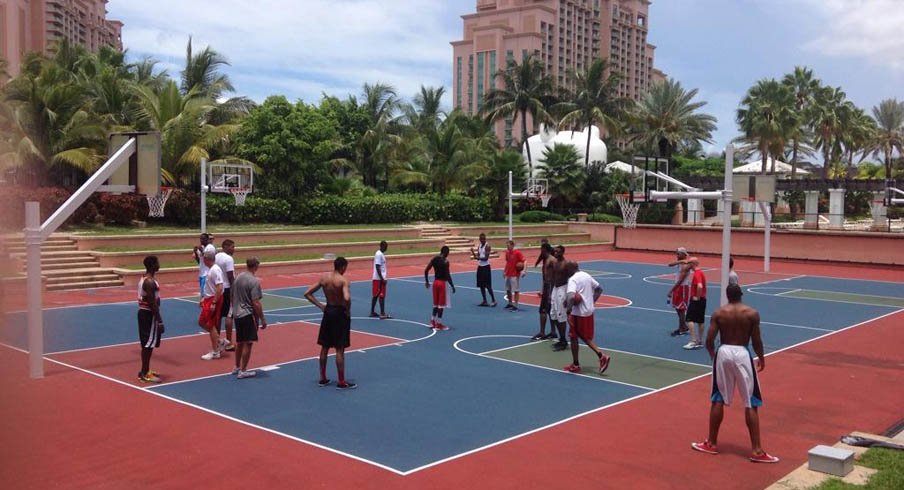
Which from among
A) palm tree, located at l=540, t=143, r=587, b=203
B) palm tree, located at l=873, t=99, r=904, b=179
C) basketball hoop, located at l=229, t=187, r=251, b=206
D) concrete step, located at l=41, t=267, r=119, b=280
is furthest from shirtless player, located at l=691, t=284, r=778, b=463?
palm tree, located at l=873, t=99, r=904, b=179

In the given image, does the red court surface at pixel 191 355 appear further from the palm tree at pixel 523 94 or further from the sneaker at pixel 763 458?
the palm tree at pixel 523 94

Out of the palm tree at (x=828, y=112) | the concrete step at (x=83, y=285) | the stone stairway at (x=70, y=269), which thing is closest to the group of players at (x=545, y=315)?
the concrete step at (x=83, y=285)

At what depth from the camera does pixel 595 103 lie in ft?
181

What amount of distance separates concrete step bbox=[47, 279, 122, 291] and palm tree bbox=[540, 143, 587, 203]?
103 feet

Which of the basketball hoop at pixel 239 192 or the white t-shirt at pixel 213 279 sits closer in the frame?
the white t-shirt at pixel 213 279

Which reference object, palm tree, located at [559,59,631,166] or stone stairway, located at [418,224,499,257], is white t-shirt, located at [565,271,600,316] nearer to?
stone stairway, located at [418,224,499,257]

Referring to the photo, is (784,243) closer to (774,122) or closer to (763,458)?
(774,122)

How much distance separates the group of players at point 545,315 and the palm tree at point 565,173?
110 feet

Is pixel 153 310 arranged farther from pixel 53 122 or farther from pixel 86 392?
pixel 53 122

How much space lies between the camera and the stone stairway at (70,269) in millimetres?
22969

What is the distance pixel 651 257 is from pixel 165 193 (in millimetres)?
23639

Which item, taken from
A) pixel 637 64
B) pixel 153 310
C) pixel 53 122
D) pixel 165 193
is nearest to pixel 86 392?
pixel 153 310

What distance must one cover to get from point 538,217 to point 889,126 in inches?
1618

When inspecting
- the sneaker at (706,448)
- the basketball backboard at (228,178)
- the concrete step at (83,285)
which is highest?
the basketball backboard at (228,178)
